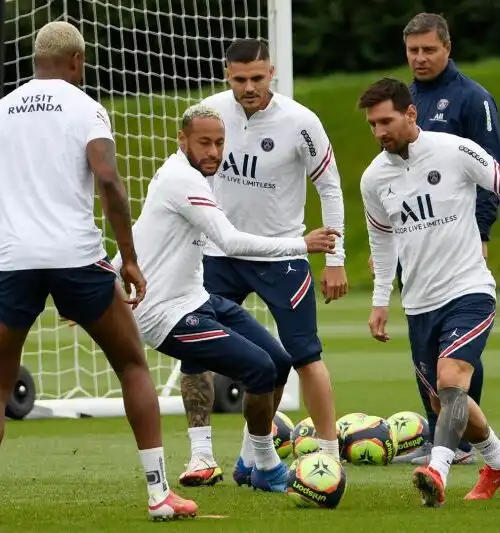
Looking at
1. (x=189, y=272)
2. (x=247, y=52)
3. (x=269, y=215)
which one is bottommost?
(x=189, y=272)

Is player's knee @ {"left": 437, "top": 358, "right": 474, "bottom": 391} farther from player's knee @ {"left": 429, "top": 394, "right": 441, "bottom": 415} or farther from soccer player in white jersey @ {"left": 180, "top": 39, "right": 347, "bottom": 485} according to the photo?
soccer player in white jersey @ {"left": 180, "top": 39, "right": 347, "bottom": 485}

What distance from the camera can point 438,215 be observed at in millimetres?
8430

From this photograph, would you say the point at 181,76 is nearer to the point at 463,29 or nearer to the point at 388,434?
the point at 388,434

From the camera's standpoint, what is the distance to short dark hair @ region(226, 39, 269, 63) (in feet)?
30.7

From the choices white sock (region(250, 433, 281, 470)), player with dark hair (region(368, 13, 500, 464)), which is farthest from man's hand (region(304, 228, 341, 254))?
player with dark hair (region(368, 13, 500, 464))

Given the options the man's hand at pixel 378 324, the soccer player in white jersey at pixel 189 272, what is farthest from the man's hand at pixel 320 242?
the man's hand at pixel 378 324

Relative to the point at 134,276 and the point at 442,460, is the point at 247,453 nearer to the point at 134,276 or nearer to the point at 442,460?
the point at 442,460

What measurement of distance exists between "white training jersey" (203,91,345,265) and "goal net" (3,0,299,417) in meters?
3.77

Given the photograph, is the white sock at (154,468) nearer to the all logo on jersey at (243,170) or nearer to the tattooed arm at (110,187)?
the tattooed arm at (110,187)

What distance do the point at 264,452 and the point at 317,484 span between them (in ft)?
2.88

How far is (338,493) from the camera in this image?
804 cm

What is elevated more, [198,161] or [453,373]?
[198,161]

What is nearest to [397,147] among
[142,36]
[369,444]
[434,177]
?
[434,177]

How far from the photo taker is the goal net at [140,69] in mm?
14016
